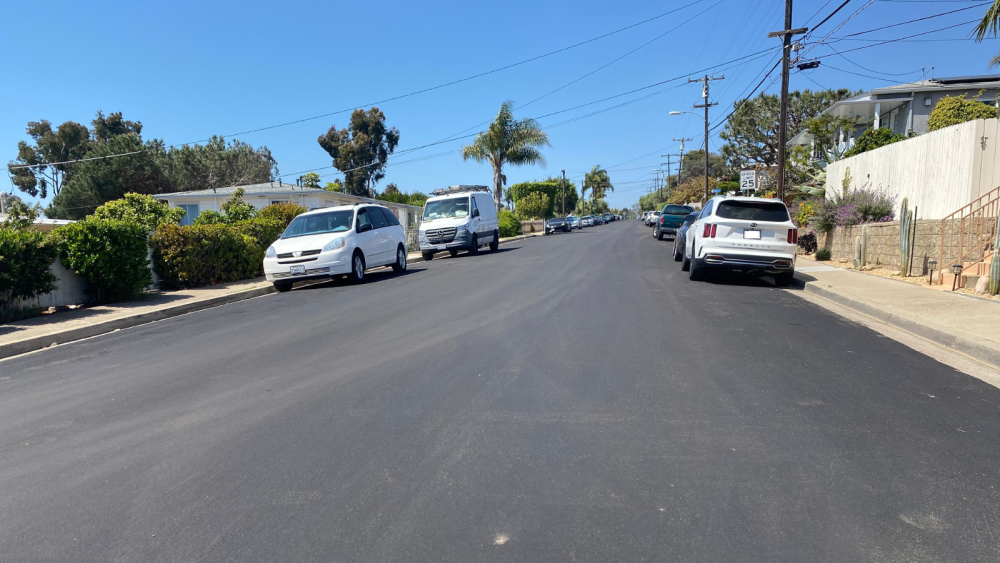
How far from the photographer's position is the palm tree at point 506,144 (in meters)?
44.8

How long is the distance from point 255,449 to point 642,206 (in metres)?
166

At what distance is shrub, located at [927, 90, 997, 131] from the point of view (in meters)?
19.8

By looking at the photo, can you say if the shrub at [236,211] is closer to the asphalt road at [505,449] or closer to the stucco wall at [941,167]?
the asphalt road at [505,449]

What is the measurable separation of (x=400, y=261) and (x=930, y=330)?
42.0 feet

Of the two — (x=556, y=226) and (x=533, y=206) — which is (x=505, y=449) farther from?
(x=533, y=206)

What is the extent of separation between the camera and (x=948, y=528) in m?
3.28

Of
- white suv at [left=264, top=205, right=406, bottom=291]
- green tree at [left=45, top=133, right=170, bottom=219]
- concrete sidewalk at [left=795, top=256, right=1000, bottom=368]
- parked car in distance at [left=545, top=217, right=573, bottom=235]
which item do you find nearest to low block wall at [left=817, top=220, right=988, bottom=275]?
concrete sidewalk at [left=795, top=256, right=1000, bottom=368]

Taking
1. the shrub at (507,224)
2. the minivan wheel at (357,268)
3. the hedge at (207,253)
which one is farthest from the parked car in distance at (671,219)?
the hedge at (207,253)

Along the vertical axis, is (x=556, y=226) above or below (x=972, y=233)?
below

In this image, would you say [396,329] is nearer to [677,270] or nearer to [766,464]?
[766,464]

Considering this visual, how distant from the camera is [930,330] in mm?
7938

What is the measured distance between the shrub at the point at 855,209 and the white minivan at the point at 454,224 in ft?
37.1

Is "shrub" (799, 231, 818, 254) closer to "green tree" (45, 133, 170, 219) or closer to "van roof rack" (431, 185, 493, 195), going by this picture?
"van roof rack" (431, 185, 493, 195)

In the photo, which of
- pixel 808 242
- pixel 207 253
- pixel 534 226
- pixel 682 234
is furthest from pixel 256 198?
pixel 534 226
